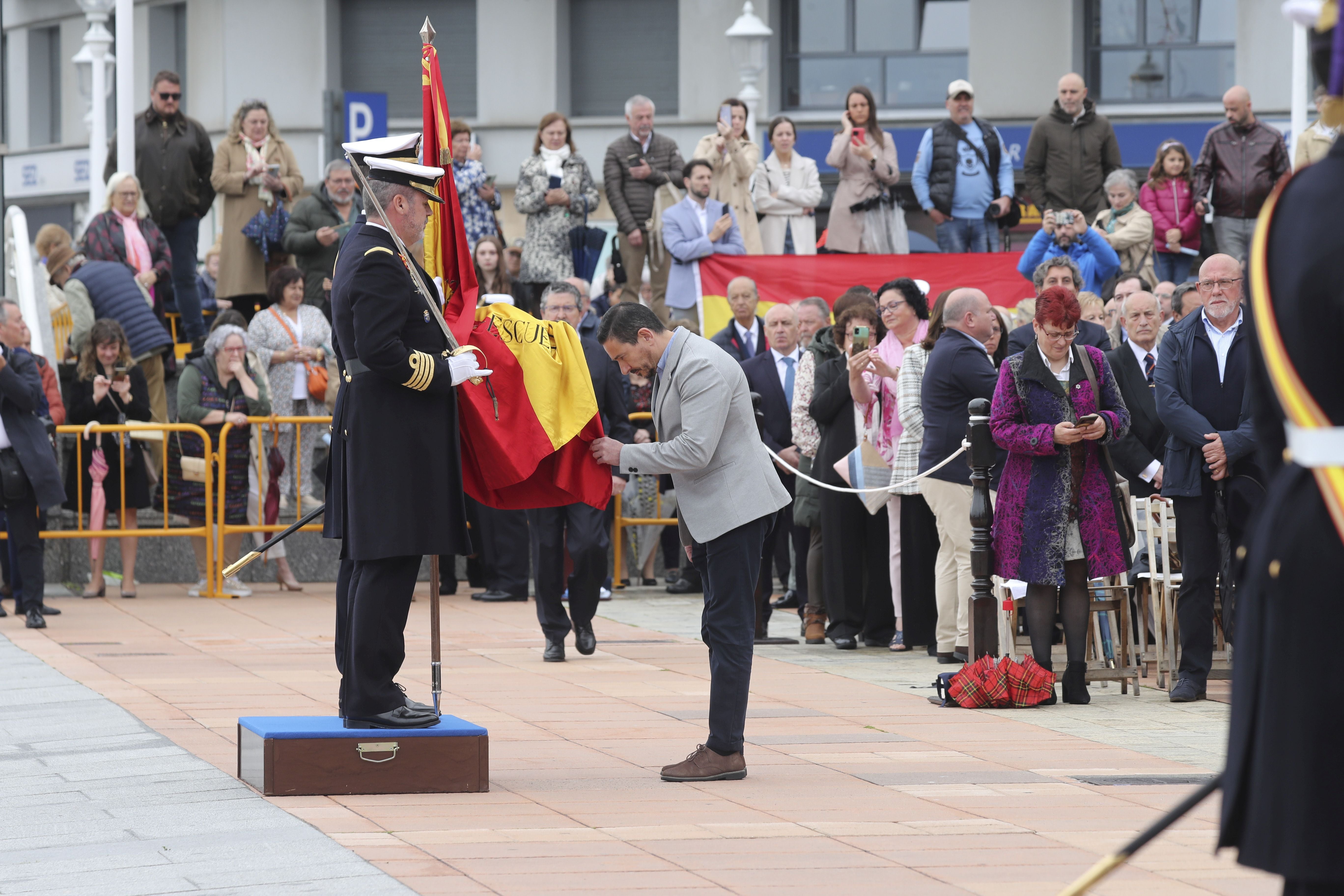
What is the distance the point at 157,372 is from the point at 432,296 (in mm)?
9358

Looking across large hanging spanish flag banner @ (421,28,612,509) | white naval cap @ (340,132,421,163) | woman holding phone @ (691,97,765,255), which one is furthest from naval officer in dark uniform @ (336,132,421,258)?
woman holding phone @ (691,97,765,255)

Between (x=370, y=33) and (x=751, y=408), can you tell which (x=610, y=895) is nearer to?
(x=751, y=408)

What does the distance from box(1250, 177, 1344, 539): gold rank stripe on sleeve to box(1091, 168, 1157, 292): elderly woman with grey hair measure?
12380 millimetres

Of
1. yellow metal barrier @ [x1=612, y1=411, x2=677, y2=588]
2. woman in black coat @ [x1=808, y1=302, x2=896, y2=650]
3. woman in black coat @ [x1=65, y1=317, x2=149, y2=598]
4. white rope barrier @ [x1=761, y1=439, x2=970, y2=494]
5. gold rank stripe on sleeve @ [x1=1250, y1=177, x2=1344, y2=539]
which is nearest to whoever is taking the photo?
gold rank stripe on sleeve @ [x1=1250, y1=177, x2=1344, y2=539]

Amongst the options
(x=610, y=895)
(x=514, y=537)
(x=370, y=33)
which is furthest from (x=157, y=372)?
(x=370, y=33)

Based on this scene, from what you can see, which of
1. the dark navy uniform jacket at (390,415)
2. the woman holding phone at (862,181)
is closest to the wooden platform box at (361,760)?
the dark navy uniform jacket at (390,415)

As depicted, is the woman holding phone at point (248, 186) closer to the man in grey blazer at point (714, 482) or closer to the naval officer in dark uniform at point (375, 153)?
the naval officer in dark uniform at point (375, 153)

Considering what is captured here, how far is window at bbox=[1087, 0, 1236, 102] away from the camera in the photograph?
1163 inches

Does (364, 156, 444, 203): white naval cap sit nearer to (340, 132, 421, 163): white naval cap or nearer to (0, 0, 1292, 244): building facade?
(340, 132, 421, 163): white naval cap

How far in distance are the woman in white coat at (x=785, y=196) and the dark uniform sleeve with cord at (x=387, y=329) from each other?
10986mm

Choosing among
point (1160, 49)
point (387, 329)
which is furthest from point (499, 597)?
point (1160, 49)

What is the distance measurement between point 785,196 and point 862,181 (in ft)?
A: 2.44

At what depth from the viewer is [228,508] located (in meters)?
14.7

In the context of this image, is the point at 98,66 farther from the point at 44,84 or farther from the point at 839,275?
the point at 44,84
